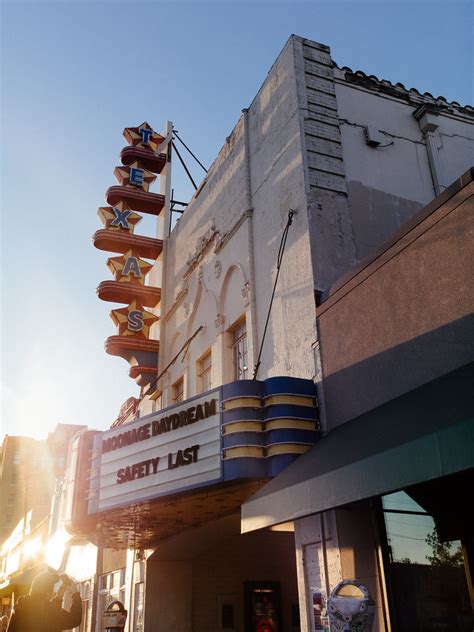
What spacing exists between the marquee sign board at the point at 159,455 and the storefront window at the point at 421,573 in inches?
104

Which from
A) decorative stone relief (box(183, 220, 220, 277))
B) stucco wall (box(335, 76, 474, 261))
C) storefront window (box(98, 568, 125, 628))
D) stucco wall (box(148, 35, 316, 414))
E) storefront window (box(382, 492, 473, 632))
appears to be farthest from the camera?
storefront window (box(98, 568, 125, 628))

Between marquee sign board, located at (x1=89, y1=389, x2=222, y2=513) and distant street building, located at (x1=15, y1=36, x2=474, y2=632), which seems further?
marquee sign board, located at (x1=89, y1=389, x2=222, y2=513)

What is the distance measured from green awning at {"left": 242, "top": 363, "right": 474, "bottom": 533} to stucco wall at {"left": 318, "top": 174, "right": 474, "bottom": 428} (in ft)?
1.45

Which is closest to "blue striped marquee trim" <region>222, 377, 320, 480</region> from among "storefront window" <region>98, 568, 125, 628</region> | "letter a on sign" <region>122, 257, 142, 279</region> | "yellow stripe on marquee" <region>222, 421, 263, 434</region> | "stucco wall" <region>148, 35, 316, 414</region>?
"yellow stripe on marquee" <region>222, 421, 263, 434</region>

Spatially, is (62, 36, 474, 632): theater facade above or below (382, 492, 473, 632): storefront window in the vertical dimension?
above

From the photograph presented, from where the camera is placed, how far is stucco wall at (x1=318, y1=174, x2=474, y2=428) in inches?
271

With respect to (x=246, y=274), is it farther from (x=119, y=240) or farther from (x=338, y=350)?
(x=119, y=240)

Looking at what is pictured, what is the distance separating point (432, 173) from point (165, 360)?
8589mm

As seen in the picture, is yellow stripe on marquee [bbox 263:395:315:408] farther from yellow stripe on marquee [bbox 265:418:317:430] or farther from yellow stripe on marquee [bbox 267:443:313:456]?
yellow stripe on marquee [bbox 267:443:313:456]

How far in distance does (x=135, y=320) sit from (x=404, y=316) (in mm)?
10927

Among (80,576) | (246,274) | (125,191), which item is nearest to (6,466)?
(80,576)

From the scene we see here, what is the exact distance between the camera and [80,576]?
2039cm

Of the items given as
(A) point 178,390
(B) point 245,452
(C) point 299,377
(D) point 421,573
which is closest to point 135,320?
(A) point 178,390

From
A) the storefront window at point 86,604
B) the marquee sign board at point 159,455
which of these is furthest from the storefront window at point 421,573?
the storefront window at point 86,604
